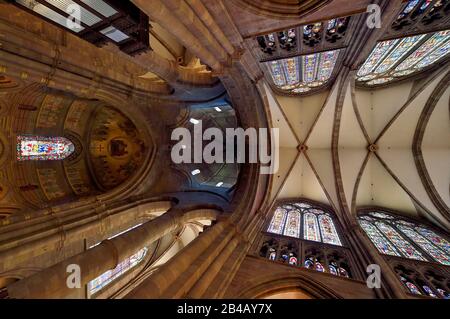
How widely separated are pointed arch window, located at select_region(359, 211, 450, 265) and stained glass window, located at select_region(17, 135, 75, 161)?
48.5 feet

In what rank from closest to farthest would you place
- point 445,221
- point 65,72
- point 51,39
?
point 51,39, point 65,72, point 445,221

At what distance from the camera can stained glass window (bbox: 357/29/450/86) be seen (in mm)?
6586

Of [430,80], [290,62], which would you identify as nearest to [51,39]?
[290,62]

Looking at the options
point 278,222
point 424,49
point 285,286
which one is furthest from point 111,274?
point 424,49

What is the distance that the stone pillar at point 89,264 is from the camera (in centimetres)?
276

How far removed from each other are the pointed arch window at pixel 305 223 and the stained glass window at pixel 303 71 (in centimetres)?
626

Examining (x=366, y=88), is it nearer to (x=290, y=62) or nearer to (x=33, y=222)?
(x=290, y=62)

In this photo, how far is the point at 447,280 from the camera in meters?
4.78

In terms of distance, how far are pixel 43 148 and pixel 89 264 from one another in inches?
353

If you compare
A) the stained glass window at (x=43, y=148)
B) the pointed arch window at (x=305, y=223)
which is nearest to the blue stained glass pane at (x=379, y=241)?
the pointed arch window at (x=305, y=223)

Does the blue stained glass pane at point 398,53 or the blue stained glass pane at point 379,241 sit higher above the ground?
the blue stained glass pane at point 398,53

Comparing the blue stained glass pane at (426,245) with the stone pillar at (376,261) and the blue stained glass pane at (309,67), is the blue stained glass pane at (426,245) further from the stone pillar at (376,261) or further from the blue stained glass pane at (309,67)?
the blue stained glass pane at (309,67)

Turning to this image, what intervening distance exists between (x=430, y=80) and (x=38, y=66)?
45.5 feet

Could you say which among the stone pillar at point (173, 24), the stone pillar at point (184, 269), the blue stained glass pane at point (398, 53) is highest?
the blue stained glass pane at point (398, 53)
